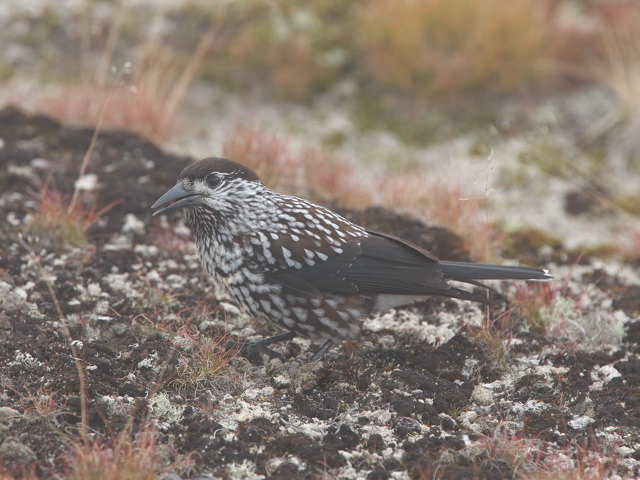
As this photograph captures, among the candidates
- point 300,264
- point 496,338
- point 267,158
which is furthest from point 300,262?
point 267,158

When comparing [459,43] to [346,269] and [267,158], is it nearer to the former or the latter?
[267,158]

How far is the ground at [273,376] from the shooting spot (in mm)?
3566

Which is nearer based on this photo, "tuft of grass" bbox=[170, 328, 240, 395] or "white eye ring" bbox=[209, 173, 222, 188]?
"tuft of grass" bbox=[170, 328, 240, 395]

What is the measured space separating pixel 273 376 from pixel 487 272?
126 cm

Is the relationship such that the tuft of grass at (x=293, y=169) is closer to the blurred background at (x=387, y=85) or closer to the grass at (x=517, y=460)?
the blurred background at (x=387, y=85)

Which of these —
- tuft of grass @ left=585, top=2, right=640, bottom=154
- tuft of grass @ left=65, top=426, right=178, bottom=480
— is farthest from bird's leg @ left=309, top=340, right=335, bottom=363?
tuft of grass @ left=585, top=2, right=640, bottom=154

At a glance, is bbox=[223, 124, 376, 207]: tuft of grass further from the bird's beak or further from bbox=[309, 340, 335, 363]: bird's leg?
bbox=[309, 340, 335, 363]: bird's leg

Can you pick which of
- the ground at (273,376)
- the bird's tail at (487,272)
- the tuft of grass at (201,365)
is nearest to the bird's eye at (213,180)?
the ground at (273,376)

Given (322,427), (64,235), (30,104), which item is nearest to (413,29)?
(30,104)

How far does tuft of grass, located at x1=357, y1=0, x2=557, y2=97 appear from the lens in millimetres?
8344

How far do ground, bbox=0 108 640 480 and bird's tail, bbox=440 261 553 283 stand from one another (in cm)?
34

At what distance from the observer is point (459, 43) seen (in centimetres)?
846

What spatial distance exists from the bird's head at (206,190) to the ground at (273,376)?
611mm

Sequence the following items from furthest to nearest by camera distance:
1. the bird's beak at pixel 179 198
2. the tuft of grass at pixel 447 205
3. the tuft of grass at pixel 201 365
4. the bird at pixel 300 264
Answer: the tuft of grass at pixel 447 205
the bird's beak at pixel 179 198
the bird at pixel 300 264
the tuft of grass at pixel 201 365
